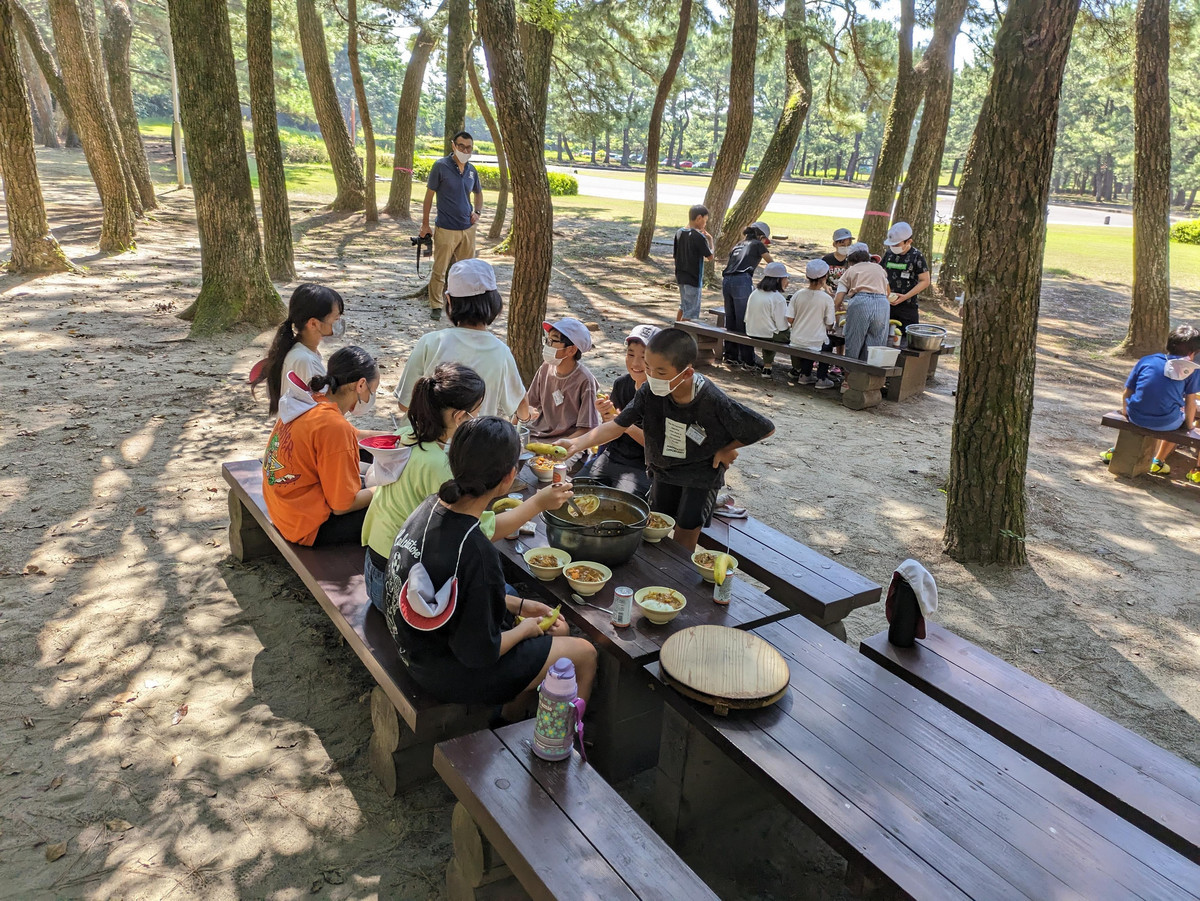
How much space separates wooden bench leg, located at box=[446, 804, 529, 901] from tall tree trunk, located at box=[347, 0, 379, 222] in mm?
16827

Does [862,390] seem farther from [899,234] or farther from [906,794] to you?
[906,794]

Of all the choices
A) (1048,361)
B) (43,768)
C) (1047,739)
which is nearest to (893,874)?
(1047,739)

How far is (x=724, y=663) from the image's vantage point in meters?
2.72

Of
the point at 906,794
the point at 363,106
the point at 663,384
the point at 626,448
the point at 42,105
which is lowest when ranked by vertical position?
the point at 906,794

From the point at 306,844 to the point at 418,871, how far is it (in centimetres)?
42

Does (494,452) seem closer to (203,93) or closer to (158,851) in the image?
(158,851)

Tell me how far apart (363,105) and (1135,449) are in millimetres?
16363

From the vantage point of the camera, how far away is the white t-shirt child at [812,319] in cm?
880

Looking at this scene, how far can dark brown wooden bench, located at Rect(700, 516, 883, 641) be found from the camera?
3469 millimetres

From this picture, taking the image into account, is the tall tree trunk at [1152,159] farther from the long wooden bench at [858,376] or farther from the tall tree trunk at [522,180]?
the tall tree trunk at [522,180]

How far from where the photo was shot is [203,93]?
26.4 ft

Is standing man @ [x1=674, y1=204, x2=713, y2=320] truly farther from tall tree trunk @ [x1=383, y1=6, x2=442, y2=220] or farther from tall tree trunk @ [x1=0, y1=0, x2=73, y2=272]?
tall tree trunk @ [x1=383, y1=6, x2=442, y2=220]

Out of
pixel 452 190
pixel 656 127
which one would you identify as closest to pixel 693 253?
pixel 452 190

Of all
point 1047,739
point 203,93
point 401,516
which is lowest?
point 1047,739
